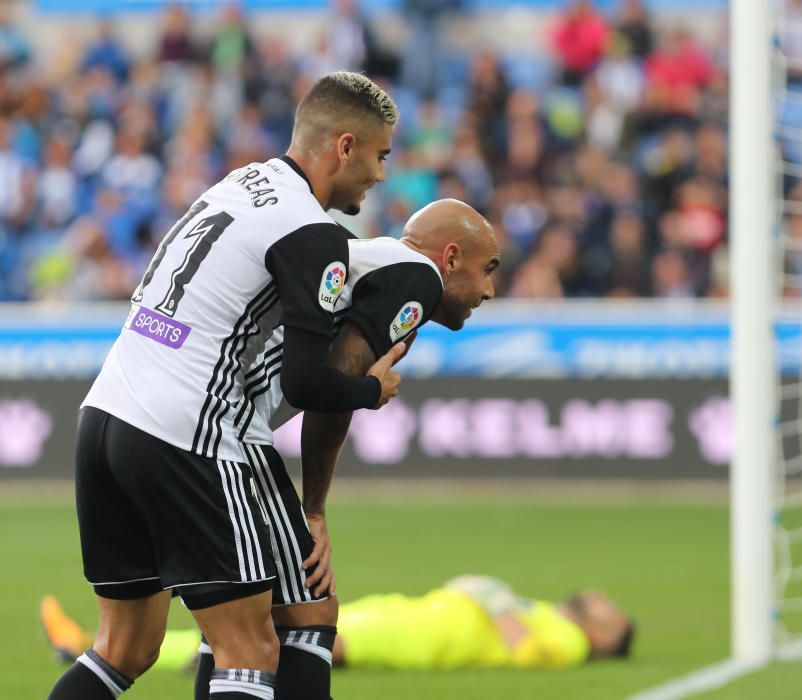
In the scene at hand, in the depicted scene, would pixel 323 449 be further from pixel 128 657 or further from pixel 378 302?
pixel 128 657

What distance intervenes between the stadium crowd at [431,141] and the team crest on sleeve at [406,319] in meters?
10.3

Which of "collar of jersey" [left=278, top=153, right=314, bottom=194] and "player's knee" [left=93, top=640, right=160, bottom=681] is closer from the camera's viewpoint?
"collar of jersey" [left=278, top=153, right=314, bottom=194]

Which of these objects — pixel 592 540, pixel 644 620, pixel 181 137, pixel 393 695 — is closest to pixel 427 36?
pixel 181 137

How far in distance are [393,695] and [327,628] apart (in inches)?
81.7

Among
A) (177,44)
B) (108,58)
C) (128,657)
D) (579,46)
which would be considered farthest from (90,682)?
(108,58)

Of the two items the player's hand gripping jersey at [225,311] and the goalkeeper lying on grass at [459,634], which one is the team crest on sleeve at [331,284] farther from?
the goalkeeper lying on grass at [459,634]

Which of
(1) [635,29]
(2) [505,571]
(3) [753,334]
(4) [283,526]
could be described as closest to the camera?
(4) [283,526]

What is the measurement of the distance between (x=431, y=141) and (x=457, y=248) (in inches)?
477

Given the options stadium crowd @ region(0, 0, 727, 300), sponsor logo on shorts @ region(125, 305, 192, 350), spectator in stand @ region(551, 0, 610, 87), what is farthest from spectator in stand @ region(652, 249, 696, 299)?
sponsor logo on shorts @ region(125, 305, 192, 350)

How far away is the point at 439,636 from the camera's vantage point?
6547 mm

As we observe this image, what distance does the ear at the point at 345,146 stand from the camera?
156 inches

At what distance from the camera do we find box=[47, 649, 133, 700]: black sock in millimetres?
4035

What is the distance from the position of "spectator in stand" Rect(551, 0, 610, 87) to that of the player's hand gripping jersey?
1303 centimetres

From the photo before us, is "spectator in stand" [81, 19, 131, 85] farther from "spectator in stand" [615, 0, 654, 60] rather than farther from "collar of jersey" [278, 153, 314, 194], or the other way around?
"collar of jersey" [278, 153, 314, 194]
